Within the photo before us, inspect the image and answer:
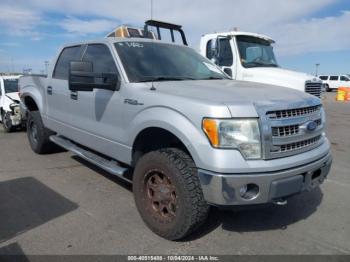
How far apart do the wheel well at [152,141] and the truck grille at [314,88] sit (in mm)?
5893

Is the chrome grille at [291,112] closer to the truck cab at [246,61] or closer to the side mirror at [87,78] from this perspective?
the side mirror at [87,78]

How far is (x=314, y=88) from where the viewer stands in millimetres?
8859

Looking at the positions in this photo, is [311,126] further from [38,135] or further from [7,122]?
[7,122]

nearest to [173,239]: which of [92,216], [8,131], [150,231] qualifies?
[150,231]

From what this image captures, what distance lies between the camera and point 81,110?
188 inches

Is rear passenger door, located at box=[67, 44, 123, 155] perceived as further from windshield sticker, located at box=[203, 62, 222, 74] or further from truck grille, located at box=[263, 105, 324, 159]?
truck grille, located at box=[263, 105, 324, 159]

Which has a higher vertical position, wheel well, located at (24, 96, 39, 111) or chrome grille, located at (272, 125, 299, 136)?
chrome grille, located at (272, 125, 299, 136)

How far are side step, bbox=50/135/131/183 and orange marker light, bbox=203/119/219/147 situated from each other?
1422mm

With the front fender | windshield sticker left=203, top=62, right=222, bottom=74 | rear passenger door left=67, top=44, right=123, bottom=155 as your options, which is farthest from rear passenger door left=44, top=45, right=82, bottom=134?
the front fender

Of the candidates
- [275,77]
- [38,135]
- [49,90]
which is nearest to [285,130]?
[49,90]

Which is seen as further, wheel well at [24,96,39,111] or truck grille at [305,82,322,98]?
truck grille at [305,82,322,98]

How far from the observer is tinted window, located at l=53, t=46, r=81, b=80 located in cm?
532

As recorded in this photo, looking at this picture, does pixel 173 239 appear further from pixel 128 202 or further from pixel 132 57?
pixel 132 57

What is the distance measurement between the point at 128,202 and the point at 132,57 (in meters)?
1.74
